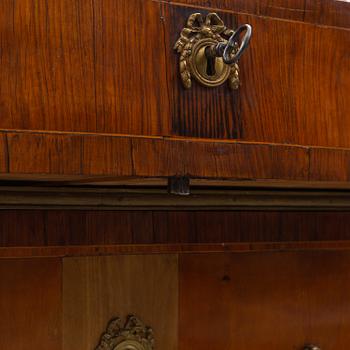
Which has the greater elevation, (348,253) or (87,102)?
(87,102)

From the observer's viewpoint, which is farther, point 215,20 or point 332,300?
point 332,300

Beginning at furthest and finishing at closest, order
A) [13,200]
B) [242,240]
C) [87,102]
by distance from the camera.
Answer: [242,240] → [13,200] → [87,102]

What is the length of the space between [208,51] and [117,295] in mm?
253

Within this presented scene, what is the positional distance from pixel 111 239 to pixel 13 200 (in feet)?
0.32

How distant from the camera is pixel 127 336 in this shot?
653 millimetres

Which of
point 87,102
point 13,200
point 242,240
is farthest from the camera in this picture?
point 242,240

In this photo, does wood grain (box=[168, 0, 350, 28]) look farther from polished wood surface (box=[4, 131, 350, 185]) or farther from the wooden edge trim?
the wooden edge trim

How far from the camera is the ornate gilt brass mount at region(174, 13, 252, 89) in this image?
0.49m

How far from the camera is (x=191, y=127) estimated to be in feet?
1.61

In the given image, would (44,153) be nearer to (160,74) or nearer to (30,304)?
(160,74)

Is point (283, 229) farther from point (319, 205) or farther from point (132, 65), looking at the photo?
point (132, 65)

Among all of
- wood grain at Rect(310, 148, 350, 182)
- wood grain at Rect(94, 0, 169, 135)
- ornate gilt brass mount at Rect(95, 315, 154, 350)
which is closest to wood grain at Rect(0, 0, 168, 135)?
wood grain at Rect(94, 0, 169, 135)

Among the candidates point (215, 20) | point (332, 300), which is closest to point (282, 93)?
point (215, 20)

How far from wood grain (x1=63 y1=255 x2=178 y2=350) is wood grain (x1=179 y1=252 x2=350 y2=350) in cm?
1
